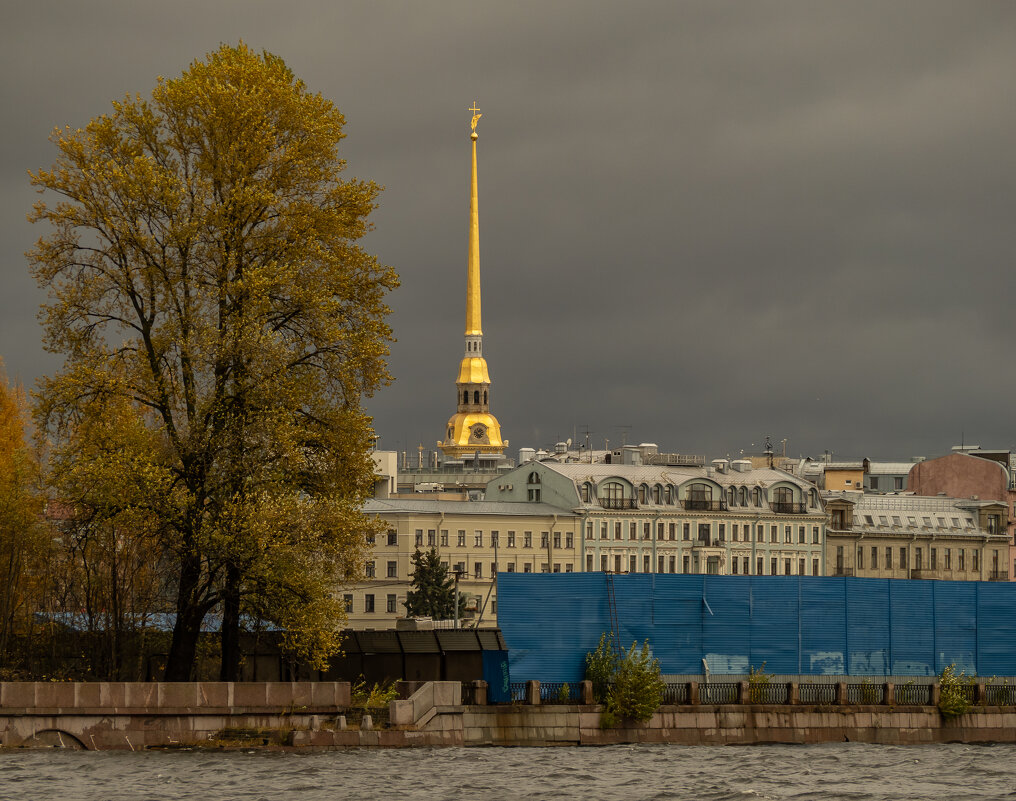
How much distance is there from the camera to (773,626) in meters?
53.1

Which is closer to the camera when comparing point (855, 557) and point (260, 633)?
point (260, 633)

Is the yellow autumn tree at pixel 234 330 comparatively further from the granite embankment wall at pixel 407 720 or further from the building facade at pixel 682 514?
the building facade at pixel 682 514

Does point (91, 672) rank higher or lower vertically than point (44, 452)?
lower

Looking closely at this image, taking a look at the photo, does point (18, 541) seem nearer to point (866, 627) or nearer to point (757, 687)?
point (757, 687)

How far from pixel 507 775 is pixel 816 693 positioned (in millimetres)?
13682

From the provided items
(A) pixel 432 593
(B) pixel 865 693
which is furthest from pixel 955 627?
(A) pixel 432 593

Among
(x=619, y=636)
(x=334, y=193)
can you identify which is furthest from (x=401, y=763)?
(x=334, y=193)

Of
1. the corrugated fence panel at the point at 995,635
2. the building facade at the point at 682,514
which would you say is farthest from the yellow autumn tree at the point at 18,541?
the building facade at the point at 682,514

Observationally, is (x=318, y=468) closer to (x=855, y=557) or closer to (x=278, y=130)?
(x=278, y=130)

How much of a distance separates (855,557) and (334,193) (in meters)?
98.0

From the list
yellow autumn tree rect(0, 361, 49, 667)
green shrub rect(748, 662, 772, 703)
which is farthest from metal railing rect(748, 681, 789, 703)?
yellow autumn tree rect(0, 361, 49, 667)

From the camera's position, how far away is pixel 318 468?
47375 millimetres

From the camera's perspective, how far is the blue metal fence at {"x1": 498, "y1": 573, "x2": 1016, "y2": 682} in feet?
165

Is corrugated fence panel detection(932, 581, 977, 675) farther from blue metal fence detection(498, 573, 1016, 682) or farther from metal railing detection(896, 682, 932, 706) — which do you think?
metal railing detection(896, 682, 932, 706)
